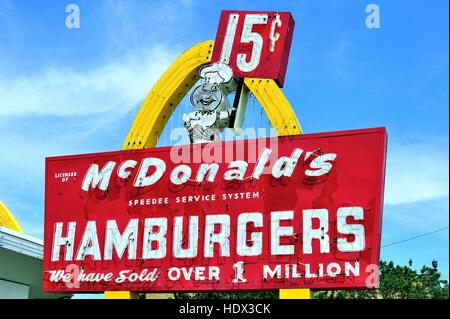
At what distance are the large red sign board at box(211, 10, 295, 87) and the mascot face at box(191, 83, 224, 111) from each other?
0.91 m

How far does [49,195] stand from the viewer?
22875mm

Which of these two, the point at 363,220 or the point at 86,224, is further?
the point at 86,224

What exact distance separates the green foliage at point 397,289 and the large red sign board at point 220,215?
18.2 meters

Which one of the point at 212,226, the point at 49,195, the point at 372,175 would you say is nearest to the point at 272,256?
the point at 212,226

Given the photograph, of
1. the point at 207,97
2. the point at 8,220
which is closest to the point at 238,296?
the point at 8,220

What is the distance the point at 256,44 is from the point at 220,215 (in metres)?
6.13

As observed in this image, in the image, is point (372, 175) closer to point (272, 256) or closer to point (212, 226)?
point (272, 256)

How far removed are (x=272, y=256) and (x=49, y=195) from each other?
337 inches

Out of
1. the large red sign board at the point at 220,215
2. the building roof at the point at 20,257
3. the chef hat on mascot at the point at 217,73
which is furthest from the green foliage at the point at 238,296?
the chef hat on mascot at the point at 217,73

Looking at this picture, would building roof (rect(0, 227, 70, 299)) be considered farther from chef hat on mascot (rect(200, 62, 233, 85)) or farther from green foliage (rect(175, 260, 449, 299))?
green foliage (rect(175, 260, 449, 299))

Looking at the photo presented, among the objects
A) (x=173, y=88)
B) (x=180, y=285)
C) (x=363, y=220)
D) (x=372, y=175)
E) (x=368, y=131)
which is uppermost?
(x=173, y=88)

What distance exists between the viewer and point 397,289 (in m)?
40.5

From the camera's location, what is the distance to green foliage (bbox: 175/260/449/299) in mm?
40000
